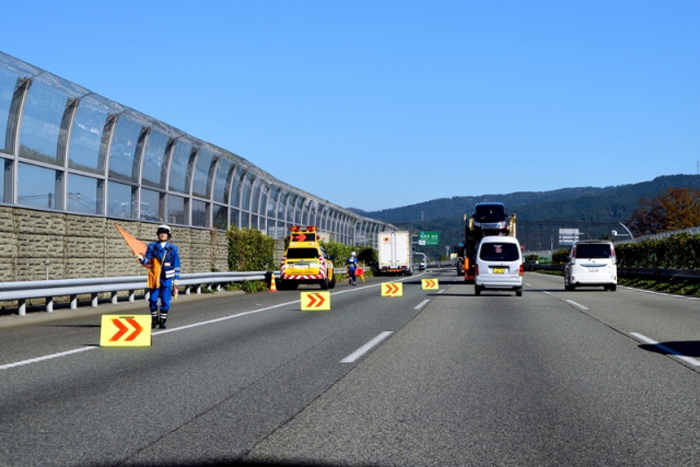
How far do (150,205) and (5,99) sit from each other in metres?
7.98

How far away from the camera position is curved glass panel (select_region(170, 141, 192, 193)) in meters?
25.1

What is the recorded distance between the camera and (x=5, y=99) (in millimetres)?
15758

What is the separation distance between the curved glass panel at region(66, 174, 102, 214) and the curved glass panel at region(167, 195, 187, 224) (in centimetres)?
496

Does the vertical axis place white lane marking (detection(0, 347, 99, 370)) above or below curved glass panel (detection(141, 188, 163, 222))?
below

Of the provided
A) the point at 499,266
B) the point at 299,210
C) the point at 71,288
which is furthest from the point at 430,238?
the point at 71,288

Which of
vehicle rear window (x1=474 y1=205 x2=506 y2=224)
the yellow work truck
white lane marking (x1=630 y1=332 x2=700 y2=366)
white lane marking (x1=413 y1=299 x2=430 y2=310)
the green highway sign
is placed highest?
the green highway sign

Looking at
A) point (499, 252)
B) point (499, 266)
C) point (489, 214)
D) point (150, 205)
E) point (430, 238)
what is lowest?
point (499, 266)

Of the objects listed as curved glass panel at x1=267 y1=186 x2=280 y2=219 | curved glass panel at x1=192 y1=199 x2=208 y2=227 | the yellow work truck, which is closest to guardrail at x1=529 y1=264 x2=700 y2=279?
the yellow work truck

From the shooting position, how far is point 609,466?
4555mm

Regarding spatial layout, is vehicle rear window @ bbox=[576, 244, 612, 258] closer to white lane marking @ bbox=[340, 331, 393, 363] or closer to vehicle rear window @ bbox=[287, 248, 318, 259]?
vehicle rear window @ bbox=[287, 248, 318, 259]

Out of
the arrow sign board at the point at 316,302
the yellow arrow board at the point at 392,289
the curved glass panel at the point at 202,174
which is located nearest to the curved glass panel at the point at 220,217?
the curved glass panel at the point at 202,174

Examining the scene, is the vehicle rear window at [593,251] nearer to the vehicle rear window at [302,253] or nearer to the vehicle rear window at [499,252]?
the vehicle rear window at [499,252]

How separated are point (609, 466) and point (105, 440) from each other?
3.19 meters

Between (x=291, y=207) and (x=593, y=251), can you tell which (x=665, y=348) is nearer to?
(x=593, y=251)
